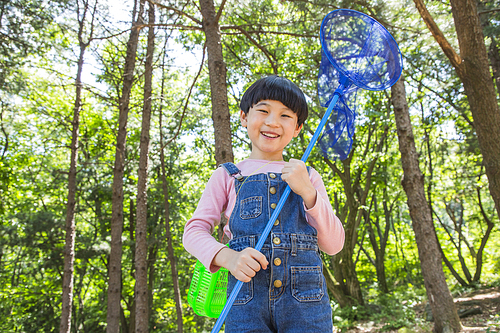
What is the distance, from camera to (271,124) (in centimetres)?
170

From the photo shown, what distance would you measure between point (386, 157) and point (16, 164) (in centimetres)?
1406

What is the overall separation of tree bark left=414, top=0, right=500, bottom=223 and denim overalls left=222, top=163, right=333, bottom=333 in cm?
351

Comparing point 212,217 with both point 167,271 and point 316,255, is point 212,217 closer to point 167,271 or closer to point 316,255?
point 316,255

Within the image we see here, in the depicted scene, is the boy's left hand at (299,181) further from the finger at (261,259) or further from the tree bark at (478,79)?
the tree bark at (478,79)

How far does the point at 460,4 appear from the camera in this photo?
13.3 ft

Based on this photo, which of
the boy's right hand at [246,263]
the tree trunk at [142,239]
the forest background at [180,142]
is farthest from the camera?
the tree trunk at [142,239]

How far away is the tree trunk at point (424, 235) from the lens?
5.62 meters

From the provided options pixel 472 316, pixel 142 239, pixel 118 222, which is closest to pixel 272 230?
pixel 142 239

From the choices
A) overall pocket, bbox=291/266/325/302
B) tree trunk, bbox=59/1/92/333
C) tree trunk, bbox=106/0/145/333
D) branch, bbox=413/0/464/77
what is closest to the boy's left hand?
overall pocket, bbox=291/266/325/302

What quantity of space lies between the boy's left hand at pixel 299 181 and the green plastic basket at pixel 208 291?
50 cm

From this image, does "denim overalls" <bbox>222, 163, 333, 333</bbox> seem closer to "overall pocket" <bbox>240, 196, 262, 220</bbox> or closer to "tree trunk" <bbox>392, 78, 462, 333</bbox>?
"overall pocket" <bbox>240, 196, 262, 220</bbox>

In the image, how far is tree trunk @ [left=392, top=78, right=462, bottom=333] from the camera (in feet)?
18.5

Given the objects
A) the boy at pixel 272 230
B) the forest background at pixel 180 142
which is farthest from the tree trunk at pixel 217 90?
the boy at pixel 272 230

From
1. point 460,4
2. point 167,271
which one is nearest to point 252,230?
point 460,4
